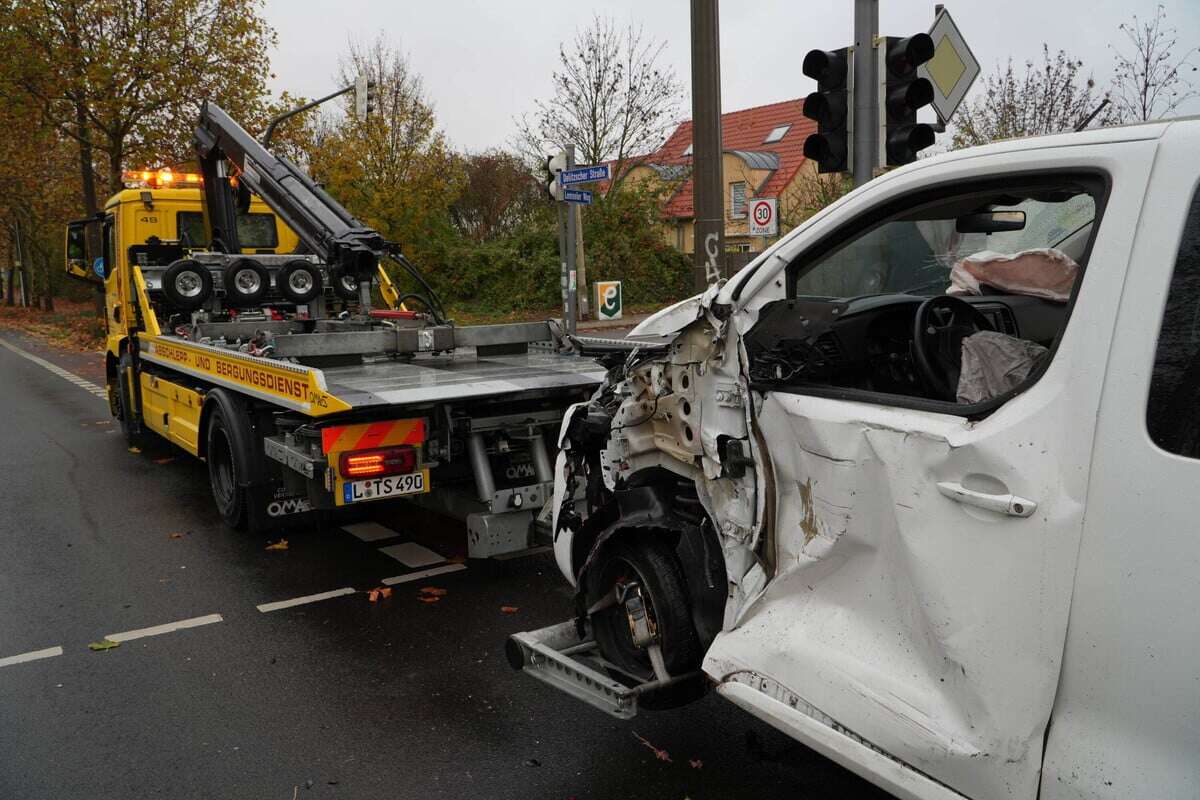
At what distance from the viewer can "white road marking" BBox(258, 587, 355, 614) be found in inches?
217

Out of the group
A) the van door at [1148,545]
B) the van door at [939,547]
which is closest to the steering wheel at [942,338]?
the van door at [939,547]

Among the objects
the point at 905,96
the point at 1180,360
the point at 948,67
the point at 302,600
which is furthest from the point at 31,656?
the point at 948,67

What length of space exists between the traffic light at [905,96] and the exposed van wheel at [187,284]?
6176 millimetres

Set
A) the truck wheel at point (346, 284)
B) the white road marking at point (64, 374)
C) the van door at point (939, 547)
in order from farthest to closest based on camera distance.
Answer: the white road marking at point (64, 374) < the truck wheel at point (346, 284) < the van door at point (939, 547)

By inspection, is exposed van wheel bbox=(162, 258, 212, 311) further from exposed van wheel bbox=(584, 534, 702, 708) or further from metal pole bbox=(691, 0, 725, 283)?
exposed van wheel bbox=(584, 534, 702, 708)

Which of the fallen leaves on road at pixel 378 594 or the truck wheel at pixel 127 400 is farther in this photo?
the truck wheel at pixel 127 400

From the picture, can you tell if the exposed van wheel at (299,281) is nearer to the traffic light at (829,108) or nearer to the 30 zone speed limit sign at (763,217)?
the traffic light at (829,108)

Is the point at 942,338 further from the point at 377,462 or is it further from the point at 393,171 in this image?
the point at 393,171

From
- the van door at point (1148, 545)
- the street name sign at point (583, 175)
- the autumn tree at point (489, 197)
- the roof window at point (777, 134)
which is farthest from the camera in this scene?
the roof window at point (777, 134)

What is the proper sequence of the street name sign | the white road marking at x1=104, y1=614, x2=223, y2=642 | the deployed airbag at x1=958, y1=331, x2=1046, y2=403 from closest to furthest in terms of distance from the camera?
the deployed airbag at x1=958, y1=331, x2=1046, y2=403 → the white road marking at x1=104, y1=614, x2=223, y2=642 → the street name sign

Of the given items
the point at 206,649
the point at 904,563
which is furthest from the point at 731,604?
the point at 206,649

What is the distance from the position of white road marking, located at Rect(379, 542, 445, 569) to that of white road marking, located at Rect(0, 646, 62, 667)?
2.06m

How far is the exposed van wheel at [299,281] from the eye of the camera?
9.39 meters

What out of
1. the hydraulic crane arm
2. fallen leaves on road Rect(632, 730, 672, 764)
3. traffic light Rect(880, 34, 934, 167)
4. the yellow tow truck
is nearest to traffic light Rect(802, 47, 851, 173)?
traffic light Rect(880, 34, 934, 167)
